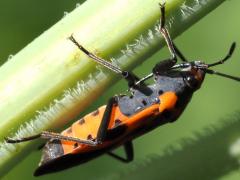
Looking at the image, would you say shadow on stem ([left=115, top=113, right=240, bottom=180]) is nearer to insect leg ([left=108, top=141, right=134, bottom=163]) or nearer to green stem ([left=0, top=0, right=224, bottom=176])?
green stem ([left=0, top=0, right=224, bottom=176])

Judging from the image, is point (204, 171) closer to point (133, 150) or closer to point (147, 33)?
point (147, 33)

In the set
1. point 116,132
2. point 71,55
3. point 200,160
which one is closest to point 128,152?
point 116,132

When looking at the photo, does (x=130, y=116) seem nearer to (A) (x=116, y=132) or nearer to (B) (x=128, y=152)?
(A) (x=116, y=132)

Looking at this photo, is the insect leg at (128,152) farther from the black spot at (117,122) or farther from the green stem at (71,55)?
the green stem at (71,55)

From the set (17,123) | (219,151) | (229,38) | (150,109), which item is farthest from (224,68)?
(17,123)

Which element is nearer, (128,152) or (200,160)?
(200,160)

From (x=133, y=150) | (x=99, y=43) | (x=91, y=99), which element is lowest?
(x=133, y=150)

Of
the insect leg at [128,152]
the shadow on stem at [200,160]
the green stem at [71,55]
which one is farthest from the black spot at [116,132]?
the green stem at [71,55]
